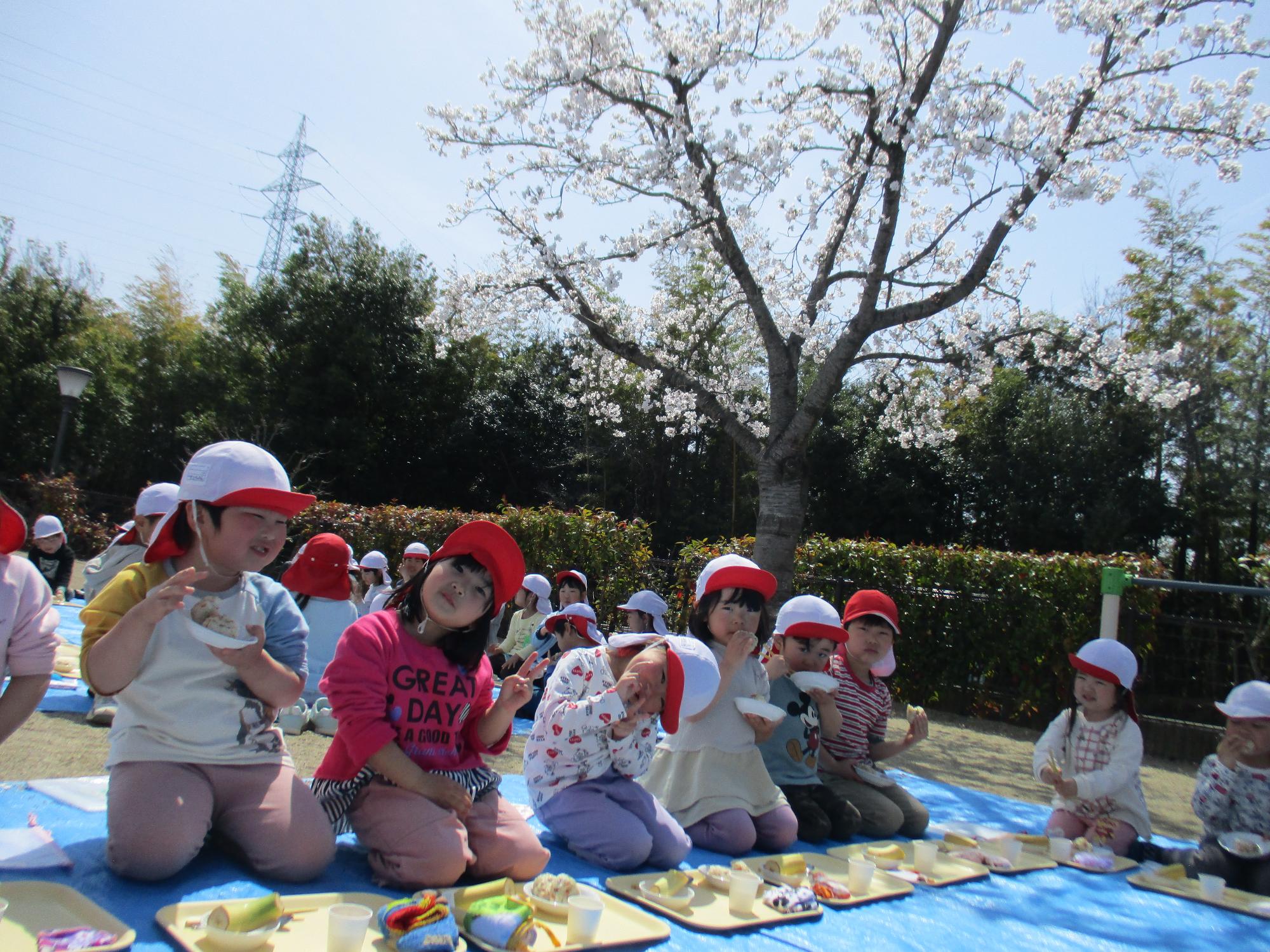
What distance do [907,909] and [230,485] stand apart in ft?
8.86

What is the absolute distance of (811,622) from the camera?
4.34 meters

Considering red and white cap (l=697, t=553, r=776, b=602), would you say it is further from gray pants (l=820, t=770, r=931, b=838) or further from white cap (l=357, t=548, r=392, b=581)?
white cap (l=357, t=548, r=392, b=581)

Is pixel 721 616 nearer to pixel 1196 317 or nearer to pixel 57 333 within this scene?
pixel 1196 317

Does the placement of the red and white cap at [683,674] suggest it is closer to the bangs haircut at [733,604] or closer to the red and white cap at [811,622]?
the bangs haircut at [733,604]

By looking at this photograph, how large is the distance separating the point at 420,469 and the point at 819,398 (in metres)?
16.3

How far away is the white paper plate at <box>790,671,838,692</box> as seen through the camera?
4.16 m

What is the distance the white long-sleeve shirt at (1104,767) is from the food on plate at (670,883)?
2227 millimetres

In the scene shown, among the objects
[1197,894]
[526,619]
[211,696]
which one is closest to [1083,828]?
[1197,894]

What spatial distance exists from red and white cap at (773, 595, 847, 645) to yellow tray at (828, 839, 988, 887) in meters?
0.94

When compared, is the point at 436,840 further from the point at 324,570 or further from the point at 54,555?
the point at 54,555

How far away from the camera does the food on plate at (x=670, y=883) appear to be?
119 inches

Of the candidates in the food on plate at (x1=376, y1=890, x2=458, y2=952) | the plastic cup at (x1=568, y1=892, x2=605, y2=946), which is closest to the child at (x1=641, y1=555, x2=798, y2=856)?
the plastic cup at (x1=568, y1=892, x2=605, y2=946)

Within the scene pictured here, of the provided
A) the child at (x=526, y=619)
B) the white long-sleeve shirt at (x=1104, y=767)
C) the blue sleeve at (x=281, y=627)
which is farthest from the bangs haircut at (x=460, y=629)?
the child at (x=526, y=619)

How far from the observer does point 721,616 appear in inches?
160
